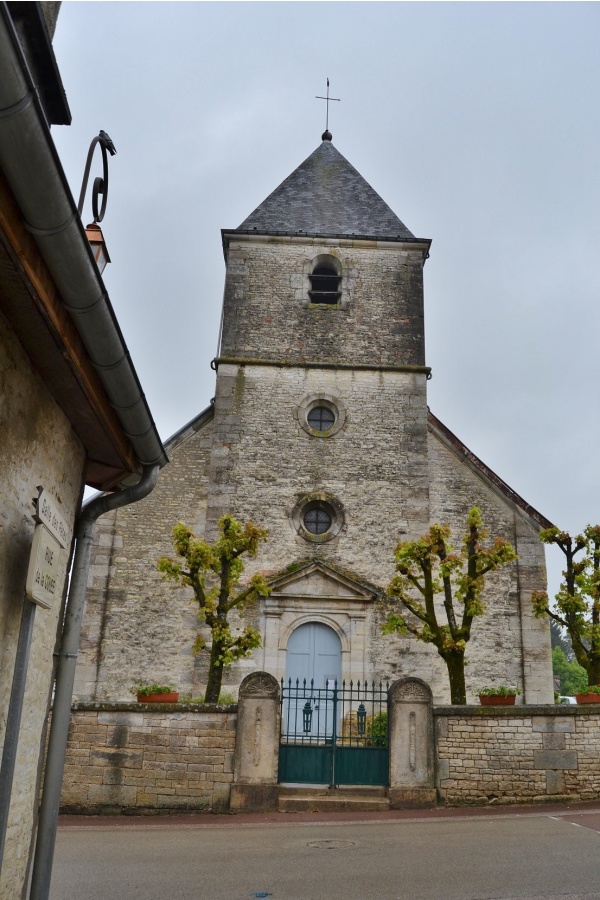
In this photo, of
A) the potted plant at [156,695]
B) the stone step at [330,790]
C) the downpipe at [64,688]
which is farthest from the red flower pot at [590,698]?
the downpipe at [64,688]

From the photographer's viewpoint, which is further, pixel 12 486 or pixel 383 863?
pixel 383 863

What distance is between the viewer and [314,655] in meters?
14.5

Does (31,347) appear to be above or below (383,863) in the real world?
above

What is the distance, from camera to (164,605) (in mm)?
14578

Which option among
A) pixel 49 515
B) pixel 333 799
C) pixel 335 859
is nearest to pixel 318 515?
pixel 333 799

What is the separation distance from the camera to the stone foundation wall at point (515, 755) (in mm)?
10648

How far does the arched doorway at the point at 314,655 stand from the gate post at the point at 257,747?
374cm

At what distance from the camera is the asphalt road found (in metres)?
6.25

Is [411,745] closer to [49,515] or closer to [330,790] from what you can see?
[330,790]

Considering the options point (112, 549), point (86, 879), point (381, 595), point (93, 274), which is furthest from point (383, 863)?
point (112, 549)

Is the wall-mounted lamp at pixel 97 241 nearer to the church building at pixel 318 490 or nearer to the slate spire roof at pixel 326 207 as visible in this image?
the church building at pixel 318 490

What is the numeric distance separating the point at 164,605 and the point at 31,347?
11.8 m

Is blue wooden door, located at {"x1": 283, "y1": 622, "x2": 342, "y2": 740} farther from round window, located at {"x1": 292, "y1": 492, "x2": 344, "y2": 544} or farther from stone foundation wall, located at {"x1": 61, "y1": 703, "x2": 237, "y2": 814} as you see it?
stone foundation wall, located at {"x1": 61, "y1": 703, "x2": 237, "y2": 814}

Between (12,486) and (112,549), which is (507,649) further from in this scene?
(12,486)
